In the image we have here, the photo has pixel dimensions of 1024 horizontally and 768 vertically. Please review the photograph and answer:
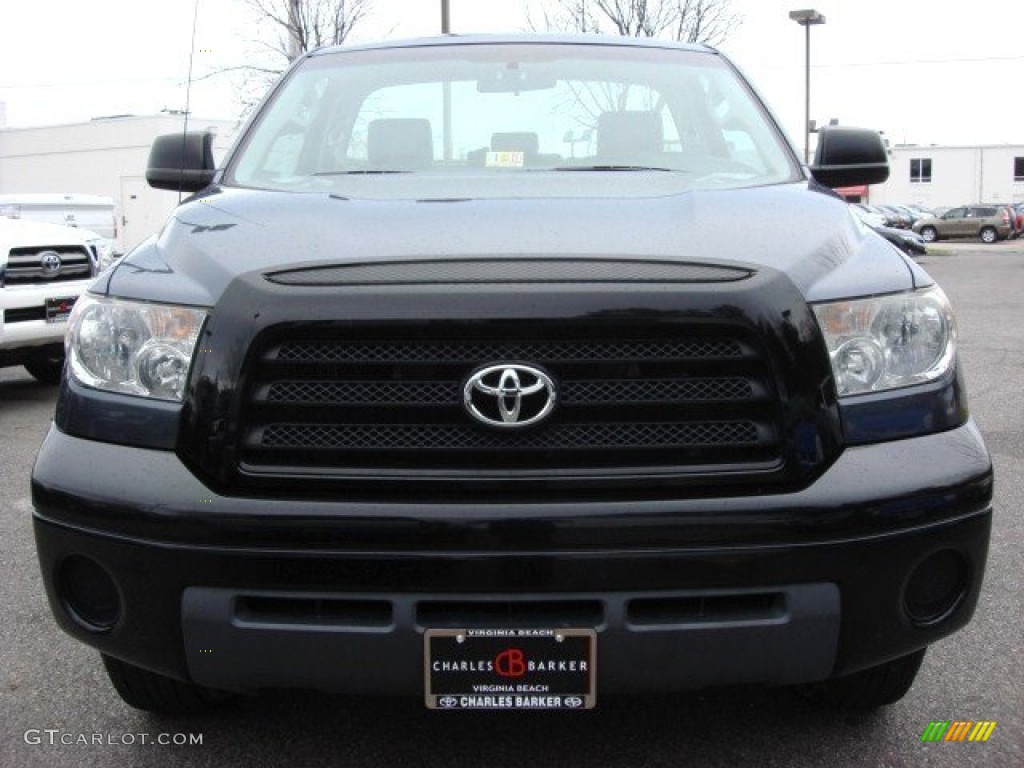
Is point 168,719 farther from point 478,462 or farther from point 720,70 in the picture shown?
point 720,70

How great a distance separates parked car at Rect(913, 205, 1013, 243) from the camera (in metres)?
51.6

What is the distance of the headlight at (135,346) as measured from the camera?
2.34 metres

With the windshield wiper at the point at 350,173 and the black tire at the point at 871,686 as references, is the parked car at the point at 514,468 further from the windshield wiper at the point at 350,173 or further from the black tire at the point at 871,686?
the windshield wiper at the point at 350,173

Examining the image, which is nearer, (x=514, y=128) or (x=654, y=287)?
(x=654, y=287)

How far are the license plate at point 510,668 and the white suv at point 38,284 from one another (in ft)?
20.3

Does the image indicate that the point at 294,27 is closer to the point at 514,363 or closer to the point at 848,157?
the point at 848,157

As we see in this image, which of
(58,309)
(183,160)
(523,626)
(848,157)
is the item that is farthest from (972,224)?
(523,626)

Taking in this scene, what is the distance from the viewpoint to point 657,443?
224cm

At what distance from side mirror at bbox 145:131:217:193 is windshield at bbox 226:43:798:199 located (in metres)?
0.20

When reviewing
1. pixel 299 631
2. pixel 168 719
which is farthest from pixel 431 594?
pixel 168 719

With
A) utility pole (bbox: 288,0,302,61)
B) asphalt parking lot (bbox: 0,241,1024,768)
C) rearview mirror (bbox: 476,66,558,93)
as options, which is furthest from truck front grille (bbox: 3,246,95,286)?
utility pole (bbox: 288,0,302,61)

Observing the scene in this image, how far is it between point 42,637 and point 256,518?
5.85 feet

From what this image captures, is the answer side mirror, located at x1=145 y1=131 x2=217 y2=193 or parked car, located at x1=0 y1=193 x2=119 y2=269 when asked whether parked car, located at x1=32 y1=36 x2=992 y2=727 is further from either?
parked car, located at x1=0 y1=193 x2=119 y2=269

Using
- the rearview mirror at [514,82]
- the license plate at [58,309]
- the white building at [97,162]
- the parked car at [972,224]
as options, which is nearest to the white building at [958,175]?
the parked car at [972,224]
